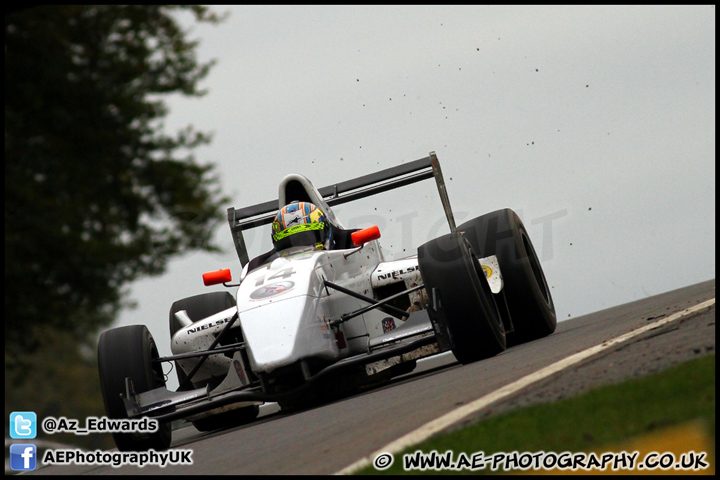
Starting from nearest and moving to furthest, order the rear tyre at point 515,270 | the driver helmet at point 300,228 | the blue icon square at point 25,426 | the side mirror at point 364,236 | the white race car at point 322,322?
1. the blue icon square at point 25,426
2. the white race car at point 322,322
3. the side mirror at point 364,236
4. the driver helmet at point 300,228
5. the rear tyre at point 515,270

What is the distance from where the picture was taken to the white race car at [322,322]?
7.81 meters

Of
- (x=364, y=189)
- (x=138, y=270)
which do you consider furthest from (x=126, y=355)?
(x=138, y=270)

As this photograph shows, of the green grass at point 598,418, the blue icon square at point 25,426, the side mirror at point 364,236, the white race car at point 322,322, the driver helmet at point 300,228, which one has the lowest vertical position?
the blue icon square at point 25,426

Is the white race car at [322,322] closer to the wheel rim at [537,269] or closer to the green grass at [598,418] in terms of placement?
the wheel rim at [537,269]

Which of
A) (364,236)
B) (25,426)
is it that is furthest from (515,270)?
(25,426)

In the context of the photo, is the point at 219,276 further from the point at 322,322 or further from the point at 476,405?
the point at 476,405

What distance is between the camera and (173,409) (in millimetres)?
8062

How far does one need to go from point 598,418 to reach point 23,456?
4.47m

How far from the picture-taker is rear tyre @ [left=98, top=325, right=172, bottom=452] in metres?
7.94

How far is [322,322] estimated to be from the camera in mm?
8102

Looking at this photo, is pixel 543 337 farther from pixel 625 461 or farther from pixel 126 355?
pixel 625 461

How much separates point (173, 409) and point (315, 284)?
157 cm

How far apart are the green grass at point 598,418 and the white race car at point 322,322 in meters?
2.95

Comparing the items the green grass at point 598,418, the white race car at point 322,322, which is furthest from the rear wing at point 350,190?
the green grass at point 598,418
